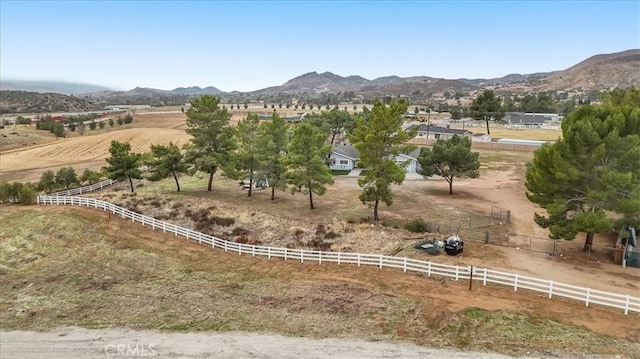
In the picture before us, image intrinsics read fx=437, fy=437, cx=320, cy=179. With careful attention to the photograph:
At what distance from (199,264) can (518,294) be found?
18163 mm

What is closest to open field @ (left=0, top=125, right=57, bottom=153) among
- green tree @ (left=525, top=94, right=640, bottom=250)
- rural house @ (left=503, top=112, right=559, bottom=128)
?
green tree @ (left=525, top=94, right=640, bottom=250)

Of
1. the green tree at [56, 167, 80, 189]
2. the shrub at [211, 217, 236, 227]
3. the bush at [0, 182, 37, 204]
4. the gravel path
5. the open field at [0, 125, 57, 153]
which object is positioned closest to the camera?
the gravel path

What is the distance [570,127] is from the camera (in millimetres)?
24797

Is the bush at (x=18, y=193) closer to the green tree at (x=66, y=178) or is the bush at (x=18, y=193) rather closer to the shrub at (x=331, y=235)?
the green tree at (x=66, y=178)

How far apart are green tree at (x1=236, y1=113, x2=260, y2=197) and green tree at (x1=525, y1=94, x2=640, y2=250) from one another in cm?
2595

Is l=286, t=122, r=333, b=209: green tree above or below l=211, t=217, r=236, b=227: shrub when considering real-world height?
above

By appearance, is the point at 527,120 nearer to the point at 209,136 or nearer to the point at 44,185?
the point at 209,136

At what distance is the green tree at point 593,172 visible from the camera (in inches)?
930

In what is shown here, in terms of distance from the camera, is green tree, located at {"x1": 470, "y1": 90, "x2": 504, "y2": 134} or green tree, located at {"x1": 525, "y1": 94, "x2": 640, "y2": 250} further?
green tree, located at {"x1": 470, "y1": 90, "x2": 504, "y2": 134}

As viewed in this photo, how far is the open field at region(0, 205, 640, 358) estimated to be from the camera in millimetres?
17328

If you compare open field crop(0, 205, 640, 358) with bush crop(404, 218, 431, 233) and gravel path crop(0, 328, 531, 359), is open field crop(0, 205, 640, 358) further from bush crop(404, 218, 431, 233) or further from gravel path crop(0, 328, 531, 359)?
bush crop(404, 218, 431, 233)

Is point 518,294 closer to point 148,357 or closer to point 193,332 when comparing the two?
point 193,332

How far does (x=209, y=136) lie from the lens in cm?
4553

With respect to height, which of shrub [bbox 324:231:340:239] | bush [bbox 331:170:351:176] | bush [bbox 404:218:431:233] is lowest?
bush [bbox 331:170:351:176]
